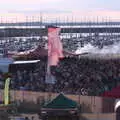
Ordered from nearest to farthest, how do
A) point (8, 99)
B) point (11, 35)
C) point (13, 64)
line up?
point (8, 99) < point (13, 64) < point (11, 35)

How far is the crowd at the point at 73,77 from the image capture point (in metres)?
21.6

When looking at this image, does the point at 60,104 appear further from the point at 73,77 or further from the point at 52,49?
the point at 73,77

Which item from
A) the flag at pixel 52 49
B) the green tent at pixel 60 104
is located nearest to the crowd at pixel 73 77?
the flag at pixel 52 49

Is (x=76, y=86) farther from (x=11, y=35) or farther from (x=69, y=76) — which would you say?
(x=11, y=35)

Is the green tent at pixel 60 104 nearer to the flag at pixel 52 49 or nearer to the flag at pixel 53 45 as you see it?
the flag at pixel 52 49

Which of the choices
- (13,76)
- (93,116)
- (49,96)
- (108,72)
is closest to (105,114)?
(93,116)

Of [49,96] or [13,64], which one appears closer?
[49,96]

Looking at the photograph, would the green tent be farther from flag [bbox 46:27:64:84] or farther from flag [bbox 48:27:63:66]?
flag [bbox 48:27:63:66]

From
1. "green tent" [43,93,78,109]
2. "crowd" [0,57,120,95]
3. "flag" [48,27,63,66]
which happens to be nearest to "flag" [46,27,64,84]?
"flag" [48,27,63,66]

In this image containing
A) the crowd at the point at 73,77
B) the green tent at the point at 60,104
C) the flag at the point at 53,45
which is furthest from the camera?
the crowd at the point at 73,77

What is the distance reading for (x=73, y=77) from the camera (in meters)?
23.3

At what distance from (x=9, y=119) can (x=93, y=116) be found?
2800 millimetres

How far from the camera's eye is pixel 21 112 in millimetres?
19375

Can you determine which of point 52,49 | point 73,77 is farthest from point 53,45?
point 73,77
